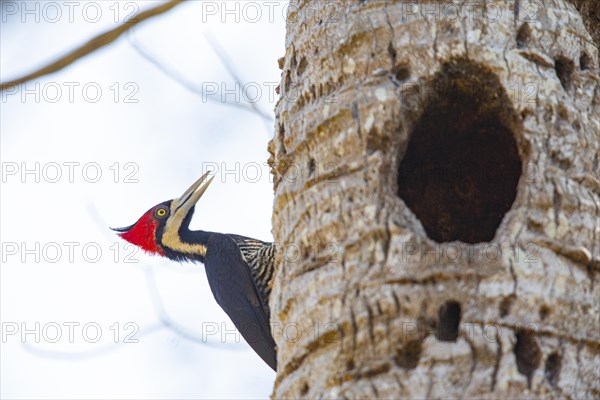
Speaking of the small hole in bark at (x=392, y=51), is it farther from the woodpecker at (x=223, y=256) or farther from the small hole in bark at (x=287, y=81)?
the woodpecker at (x=223, y=256)

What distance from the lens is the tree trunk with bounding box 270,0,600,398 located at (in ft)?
7.88

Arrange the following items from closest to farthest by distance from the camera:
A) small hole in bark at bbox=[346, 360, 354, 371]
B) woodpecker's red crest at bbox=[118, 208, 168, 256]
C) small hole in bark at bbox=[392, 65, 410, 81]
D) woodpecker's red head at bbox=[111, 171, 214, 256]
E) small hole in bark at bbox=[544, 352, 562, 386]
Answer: small hole in bark at bbox=[544, 352, 562, 386], small hole in bark at bbox=[346, 360, 354, 371], small hole in bark at bbox=[392, 65, 410, 81], woodpecker's red head at bbox=[111, 171, 214, 256], woodpecker's red crest at bbox=[118, 208, 168, 256]

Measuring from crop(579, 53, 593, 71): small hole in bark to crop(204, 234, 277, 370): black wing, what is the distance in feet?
7.50

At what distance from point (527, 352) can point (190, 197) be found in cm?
402

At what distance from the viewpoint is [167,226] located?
6188 mm

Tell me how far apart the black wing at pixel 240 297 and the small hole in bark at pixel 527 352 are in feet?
8.04

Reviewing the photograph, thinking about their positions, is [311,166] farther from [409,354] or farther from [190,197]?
[190,197]

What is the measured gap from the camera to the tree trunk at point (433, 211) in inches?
94.6

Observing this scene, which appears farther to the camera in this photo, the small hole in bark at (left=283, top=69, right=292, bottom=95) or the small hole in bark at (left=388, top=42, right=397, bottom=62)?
the small hole in bark at (left=283, top=69, right=292, bottom=95)

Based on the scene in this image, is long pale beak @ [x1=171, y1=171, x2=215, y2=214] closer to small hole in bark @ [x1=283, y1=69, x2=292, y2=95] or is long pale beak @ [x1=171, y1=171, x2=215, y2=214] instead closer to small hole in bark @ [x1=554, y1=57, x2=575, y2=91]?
small hole in bark @ [x1=283, y1=69, x2=292, y2=95]

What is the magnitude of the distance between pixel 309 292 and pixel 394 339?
1.06 feet

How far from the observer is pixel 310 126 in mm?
2934

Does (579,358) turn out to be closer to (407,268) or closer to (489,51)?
(407,268)

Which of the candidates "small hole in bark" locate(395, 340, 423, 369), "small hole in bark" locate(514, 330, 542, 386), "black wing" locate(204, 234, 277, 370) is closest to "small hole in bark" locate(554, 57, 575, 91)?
"small hole in bark" locate(514, 330, 542, 386)
